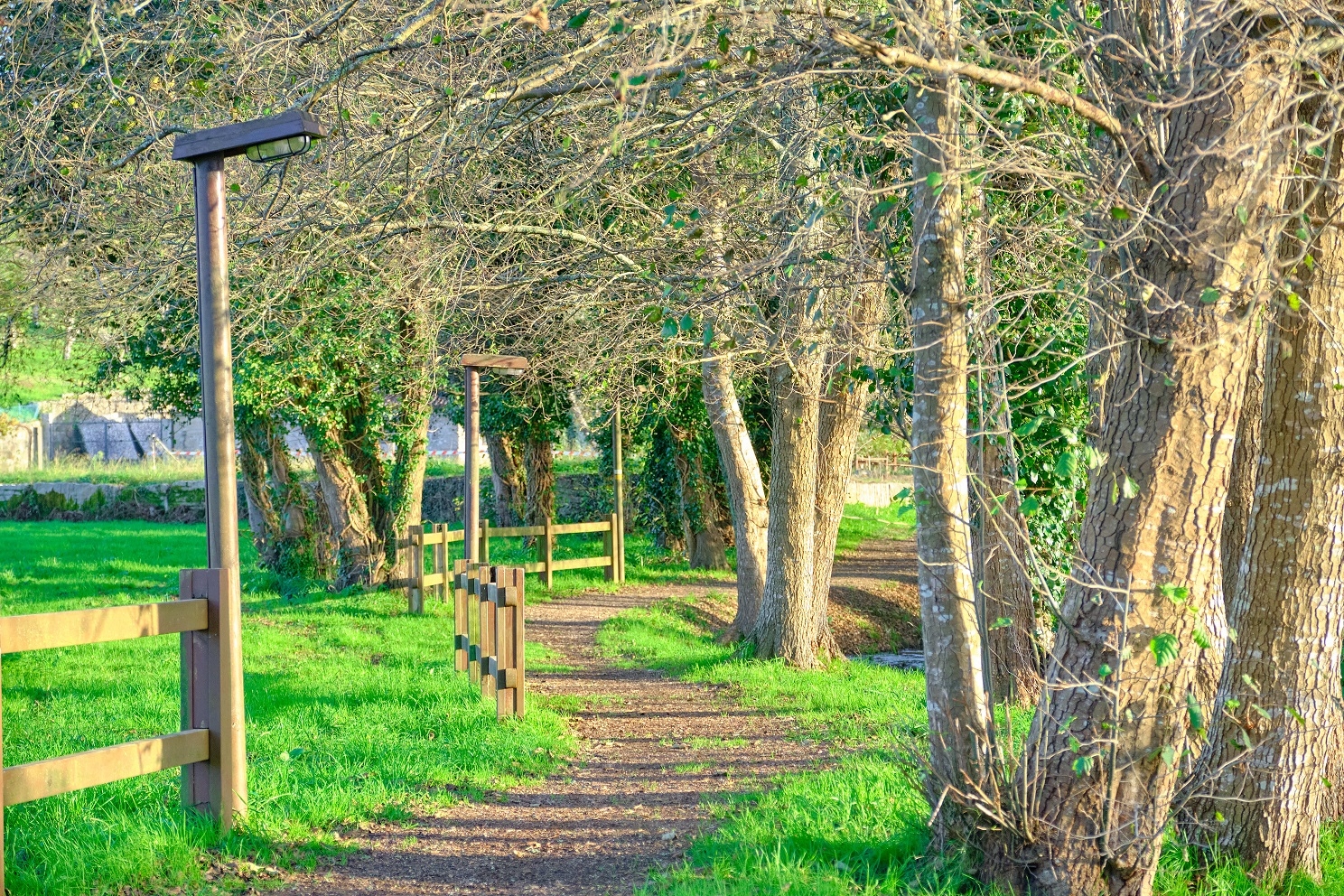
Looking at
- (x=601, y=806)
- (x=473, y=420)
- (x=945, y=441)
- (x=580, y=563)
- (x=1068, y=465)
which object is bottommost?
(x=601, y=806)

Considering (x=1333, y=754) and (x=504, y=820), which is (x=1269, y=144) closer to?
(x=1333, y=754)

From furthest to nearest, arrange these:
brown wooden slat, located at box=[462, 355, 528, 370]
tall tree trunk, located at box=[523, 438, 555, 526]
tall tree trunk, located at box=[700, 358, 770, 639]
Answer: tall tree trunk, located at box=[523, 438, 555, 526]
tall tree trunk, located at box=[700, 358, 770, 639]
brown wooden slat, located at box=[462, 355, 528, 370]

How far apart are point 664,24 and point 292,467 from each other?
50.8 feet

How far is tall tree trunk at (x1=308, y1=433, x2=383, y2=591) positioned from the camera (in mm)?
15859

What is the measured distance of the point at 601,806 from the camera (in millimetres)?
6664

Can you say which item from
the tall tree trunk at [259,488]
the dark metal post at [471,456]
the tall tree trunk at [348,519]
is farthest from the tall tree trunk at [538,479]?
the dark metal post at [471,456]

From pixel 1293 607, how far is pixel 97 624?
551cm

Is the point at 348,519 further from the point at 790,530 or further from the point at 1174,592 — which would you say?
the point at 1174,592

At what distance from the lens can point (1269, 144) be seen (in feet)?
13.9

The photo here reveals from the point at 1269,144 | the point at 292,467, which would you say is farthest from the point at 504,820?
the point at 292,467

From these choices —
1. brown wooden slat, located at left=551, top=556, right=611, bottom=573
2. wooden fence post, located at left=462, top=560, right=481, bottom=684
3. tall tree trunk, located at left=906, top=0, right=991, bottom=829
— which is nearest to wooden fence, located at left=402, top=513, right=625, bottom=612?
brown wooden slat, located at left=551, top=556, right=611, bottom=573

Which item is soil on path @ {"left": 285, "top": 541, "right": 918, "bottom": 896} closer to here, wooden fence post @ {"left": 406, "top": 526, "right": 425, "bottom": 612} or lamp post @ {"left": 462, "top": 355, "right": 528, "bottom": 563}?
lamp post @ {"left": 462, "top": 355, "right": 528, "bottom": 563}

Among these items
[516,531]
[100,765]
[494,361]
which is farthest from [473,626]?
[516,531]

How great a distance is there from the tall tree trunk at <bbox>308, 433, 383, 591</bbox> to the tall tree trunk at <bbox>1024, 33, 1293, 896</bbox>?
42.1 feet
